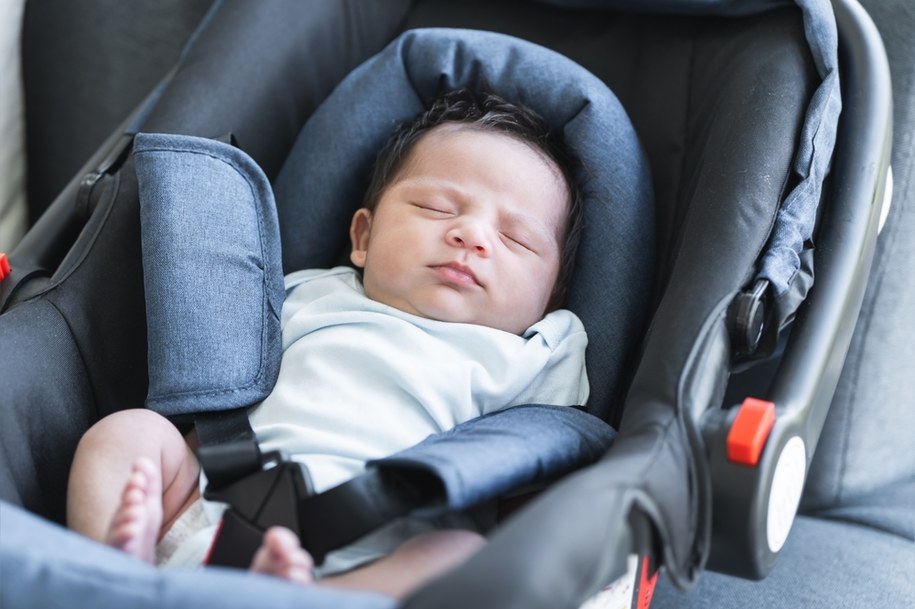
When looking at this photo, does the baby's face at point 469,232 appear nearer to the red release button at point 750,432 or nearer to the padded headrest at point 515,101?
the padded headrest at point 515,101

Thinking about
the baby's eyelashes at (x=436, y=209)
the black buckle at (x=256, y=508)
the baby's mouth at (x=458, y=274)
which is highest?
the baby's eyelashes at (x=436, y=209)

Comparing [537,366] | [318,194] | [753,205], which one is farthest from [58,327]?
[753,205]

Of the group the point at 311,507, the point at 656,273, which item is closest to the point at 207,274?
the point at 311,507

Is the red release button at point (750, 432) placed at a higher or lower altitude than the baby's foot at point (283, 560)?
higher

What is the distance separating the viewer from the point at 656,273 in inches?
55.1

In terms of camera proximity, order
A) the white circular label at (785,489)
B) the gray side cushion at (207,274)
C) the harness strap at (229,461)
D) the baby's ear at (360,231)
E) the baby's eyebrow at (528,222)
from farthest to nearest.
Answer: the baby's ear at (360,231)
the baby's eyebrow at (528,222)
the gray side cushion at (207,274)
the harness strap at (229,461)
the white circular label at (785,489)

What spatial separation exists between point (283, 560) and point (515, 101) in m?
0.79

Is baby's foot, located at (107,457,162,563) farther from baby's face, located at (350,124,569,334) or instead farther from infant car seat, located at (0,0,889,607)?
baby's face, located at (350,124,569,334)

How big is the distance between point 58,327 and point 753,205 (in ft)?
2.56

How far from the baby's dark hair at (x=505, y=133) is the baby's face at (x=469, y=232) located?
0.06 feet

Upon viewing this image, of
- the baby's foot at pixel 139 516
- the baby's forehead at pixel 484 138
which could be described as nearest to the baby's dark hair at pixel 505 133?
the baby's forehead at pixel 484 138

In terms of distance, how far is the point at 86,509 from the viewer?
102 cm

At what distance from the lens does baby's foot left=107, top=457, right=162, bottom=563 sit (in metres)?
0.92

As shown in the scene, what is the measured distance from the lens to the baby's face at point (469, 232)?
4.12ft
